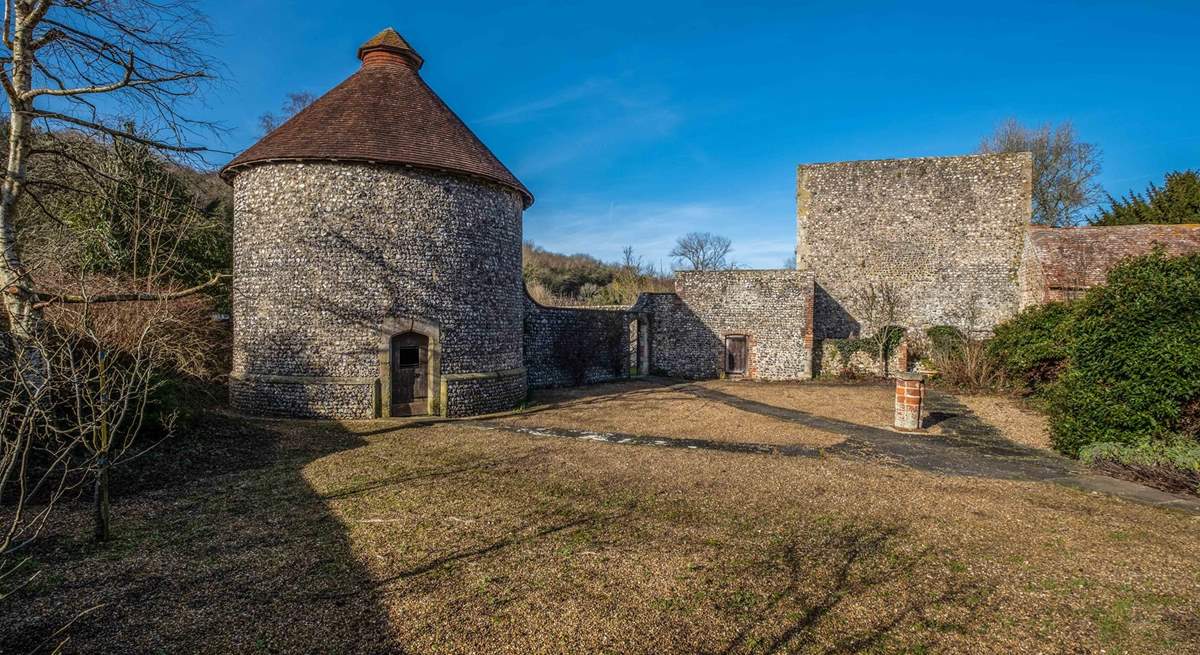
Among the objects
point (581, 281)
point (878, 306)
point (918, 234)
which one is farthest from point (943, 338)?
point (581, 281)

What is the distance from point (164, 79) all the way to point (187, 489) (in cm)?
529

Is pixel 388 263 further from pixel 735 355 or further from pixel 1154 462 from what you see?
pixel 735 355

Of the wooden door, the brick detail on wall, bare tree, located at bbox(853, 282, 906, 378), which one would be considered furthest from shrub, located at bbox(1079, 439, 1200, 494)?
the wooden door

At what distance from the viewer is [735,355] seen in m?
21.6

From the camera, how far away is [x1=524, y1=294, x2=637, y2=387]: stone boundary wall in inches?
698

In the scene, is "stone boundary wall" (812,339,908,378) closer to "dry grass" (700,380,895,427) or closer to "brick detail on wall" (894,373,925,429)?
"dry grass" (700,380,895,427)

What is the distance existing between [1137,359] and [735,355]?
13.6 meters

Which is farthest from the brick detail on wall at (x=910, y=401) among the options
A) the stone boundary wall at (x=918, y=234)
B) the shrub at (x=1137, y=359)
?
the stone boundary wall at (x=918, y=234)

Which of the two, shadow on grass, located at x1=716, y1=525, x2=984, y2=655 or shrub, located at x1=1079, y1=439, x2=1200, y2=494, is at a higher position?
shrub, located at x1=1079, y1=439, x2=1200, y2=494

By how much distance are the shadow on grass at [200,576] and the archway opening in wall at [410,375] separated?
4.85 m

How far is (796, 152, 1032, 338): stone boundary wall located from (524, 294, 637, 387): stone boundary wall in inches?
314

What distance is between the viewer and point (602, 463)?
27.7 feet

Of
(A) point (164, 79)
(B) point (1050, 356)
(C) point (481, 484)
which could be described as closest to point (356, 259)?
(A) point (164, 79)

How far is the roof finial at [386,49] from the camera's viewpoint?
14.1m
